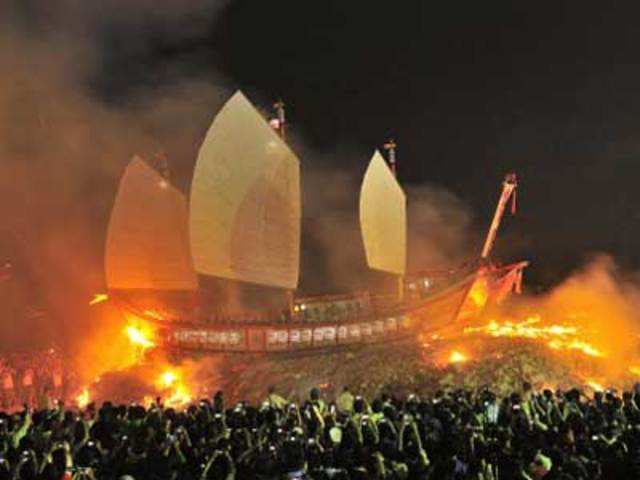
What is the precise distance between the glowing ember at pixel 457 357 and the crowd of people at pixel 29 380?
964cm

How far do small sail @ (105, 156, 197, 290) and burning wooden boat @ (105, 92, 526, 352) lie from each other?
0.04m

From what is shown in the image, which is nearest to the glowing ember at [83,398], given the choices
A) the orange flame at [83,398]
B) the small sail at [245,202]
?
the orange flame at [83,398]

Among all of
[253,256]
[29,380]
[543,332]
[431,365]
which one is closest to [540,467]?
[431,365]

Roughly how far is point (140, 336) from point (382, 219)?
9.44 m

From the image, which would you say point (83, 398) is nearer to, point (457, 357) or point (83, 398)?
point (83, 398)

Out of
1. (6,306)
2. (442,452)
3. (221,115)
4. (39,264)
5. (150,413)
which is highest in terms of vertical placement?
(221,115)

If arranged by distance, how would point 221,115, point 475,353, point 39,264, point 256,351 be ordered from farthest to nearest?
1. point 39,264
2. point 221,115
3. point 256,351
4. point 475,353

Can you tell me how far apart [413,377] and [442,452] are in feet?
26.5

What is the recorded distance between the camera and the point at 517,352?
47.3 ft

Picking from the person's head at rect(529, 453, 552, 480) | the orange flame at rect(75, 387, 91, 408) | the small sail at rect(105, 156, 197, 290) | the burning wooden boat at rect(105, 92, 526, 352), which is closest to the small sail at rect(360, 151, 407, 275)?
the burning wooden boat at rect(105, 92, 526, 352)

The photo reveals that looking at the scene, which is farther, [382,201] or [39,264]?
[39,264]

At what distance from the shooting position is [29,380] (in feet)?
55.9

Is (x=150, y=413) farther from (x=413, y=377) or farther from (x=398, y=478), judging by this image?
(x=413, y=377)

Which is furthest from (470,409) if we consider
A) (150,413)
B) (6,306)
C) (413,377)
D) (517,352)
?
(6,306)
